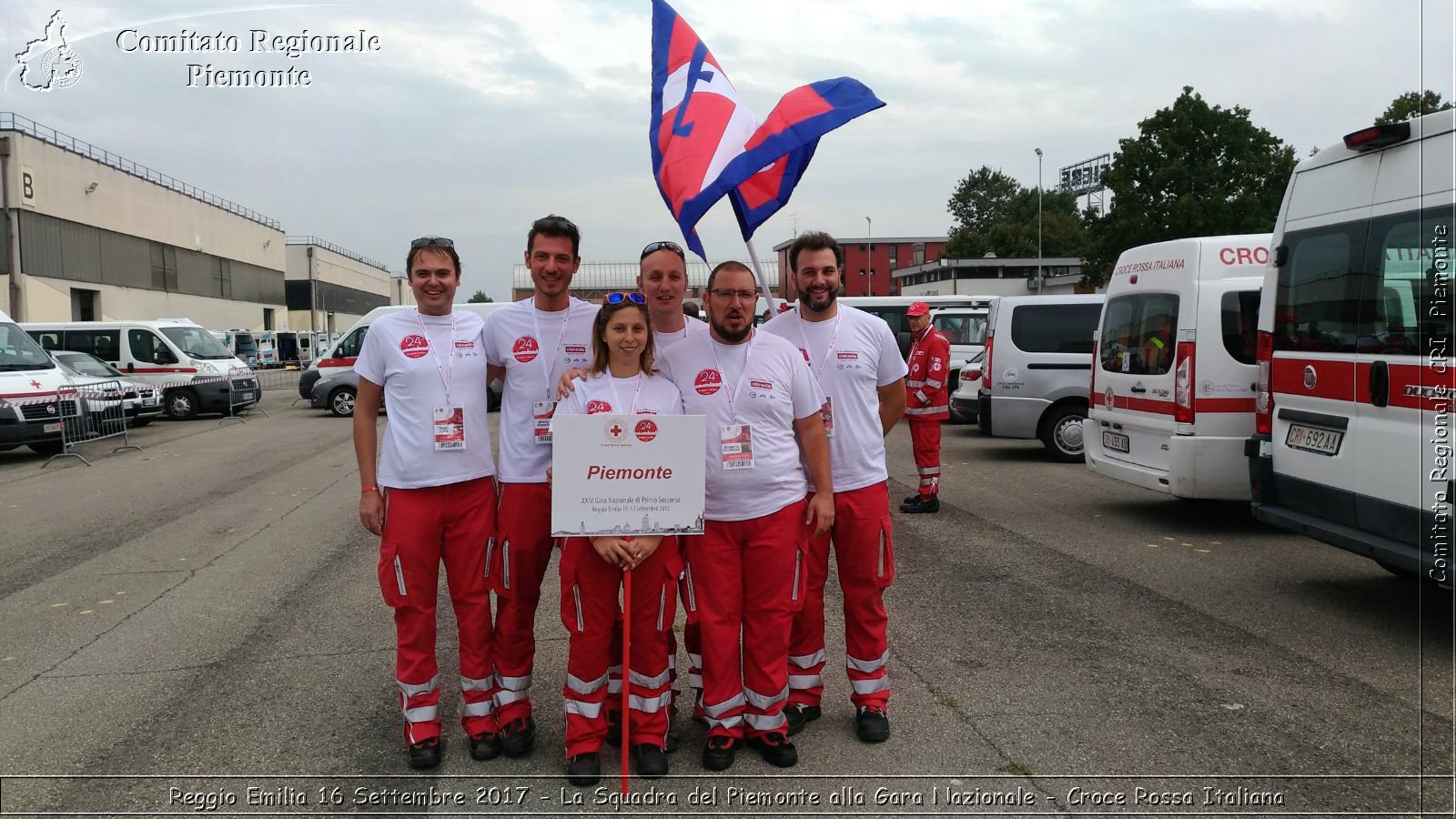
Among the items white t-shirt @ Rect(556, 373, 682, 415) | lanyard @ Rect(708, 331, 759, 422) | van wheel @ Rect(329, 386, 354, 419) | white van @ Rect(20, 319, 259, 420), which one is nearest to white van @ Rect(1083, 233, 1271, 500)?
lanyard @ Rect(708, 331, 759, 422)

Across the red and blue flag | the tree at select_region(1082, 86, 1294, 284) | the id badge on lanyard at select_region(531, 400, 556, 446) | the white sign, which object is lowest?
the white sign

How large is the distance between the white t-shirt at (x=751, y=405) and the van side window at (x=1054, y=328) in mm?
9670

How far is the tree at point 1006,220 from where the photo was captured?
287ft

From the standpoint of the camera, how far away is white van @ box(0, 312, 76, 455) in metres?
14.0

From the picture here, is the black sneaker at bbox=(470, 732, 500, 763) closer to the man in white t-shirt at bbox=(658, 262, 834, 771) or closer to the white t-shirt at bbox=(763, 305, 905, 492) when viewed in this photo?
the man in white t-shirt at bbox=(658, 262, 834, 771)

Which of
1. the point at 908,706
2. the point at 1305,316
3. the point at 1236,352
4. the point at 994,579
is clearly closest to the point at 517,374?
the point at 908,706

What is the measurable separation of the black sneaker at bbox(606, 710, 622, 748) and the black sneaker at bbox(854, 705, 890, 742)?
0.99 metres

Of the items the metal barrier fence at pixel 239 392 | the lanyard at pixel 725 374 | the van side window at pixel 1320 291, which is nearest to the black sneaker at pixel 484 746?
the lanyard at pixel 725 374

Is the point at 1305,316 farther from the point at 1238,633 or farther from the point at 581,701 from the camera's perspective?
the point at 581,701

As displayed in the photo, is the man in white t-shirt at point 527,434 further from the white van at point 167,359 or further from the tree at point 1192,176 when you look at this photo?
the tree at point 1192,176

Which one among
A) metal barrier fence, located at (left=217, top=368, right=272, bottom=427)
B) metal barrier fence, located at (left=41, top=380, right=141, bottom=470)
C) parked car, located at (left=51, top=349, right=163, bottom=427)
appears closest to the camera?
metal barrier fence, located at (left=41, top=380, right=141, bottom=470)

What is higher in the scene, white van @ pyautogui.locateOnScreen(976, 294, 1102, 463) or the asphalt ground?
white van @ pyautogui.locateOnScreen(976, 294, 1102, 463)

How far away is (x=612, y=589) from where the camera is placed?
12.2 ft

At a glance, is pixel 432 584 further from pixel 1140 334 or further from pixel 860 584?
pixel 1140 334
